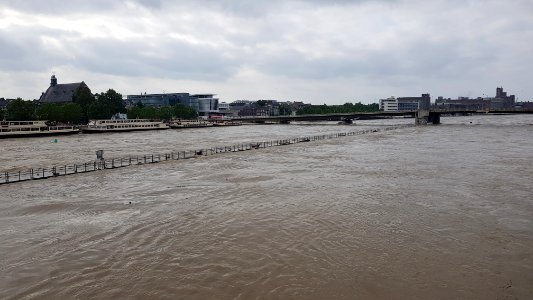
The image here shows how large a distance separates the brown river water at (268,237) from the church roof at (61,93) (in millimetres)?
150735

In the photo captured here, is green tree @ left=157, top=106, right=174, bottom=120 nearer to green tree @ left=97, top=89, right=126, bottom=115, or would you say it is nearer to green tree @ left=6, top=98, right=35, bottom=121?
green tree @ left=97, top=89, right=126, bottom=115

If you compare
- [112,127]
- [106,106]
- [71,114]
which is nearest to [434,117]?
[112,127]

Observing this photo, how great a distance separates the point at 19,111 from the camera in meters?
116

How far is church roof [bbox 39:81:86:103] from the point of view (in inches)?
6767

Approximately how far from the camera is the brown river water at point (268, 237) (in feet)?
48.7

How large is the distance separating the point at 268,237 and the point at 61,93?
181734mm

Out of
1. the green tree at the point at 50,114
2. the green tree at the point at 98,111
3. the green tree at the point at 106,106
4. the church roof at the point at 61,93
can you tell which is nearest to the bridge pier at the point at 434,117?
the green tree at the point at 106,106

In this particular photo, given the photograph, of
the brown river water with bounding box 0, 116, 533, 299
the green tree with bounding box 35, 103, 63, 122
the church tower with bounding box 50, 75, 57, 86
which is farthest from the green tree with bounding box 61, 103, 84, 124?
the brown river water with bounding box 0, 116, 533, 299

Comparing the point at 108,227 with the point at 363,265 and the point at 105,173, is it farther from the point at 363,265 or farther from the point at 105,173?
the point at 105,173

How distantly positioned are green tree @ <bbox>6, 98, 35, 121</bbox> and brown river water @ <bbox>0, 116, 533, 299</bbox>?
94607 mm

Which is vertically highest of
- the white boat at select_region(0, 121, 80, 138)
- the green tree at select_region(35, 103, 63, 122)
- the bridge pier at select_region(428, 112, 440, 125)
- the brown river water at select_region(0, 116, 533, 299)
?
the green tree at select_region(35, 103, 63, 122)

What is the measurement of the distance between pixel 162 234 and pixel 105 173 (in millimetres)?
23082

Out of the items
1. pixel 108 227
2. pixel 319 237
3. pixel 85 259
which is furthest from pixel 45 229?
pixel 319 237

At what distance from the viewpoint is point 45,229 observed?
856 inches
